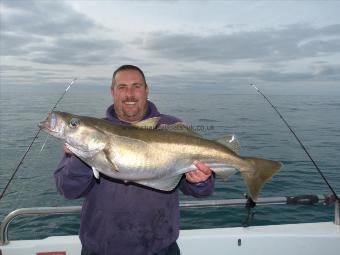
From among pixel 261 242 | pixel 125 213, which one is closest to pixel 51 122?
pixel 125 213

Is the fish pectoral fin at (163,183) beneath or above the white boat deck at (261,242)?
above

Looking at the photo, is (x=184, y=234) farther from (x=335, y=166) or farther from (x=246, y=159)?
(x=335, y=166)

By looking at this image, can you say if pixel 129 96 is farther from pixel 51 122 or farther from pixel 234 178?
pixel 234 178

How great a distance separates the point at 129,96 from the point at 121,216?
1.61 meters

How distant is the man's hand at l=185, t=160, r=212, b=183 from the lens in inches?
169

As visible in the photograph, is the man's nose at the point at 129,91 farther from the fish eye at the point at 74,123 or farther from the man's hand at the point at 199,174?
the man's hand at the point at 199,174

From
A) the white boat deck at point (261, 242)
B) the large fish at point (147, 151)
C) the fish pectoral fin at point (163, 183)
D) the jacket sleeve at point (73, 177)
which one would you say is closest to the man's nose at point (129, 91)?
the large fish at point (147, 151)

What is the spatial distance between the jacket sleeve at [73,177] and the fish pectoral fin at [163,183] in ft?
2.17

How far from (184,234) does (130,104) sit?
7.98ft

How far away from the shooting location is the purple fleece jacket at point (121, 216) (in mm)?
4449

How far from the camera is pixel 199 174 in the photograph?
14.5ft

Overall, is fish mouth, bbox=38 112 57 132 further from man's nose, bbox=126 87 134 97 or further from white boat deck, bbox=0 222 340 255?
white boat deck, bbox=0 222 340 255

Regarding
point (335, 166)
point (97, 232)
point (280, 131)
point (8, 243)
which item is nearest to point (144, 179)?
point (97, 232)

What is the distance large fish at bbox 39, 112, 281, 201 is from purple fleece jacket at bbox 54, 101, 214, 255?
378 millimetres
